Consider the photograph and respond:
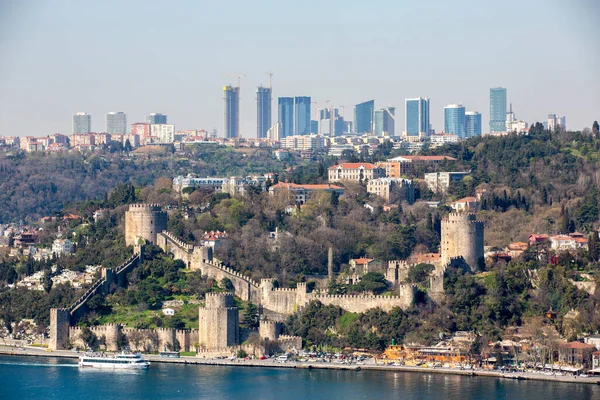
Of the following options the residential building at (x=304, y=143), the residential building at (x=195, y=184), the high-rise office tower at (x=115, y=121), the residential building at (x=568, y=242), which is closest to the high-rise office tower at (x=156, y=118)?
the high-rise office tower at (x=115, y=121)

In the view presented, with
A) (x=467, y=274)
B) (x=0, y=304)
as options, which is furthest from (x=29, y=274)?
(x=467, y=274)

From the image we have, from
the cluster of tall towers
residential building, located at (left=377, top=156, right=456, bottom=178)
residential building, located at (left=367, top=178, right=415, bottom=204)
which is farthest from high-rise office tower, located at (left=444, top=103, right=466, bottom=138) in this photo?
residential building, located at (left=367, top=178, right=415, bottom=204)

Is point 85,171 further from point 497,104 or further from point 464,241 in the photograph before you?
point 464,241

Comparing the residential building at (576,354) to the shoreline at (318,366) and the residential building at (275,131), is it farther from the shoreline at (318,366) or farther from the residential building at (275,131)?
the residential building at (275,131)

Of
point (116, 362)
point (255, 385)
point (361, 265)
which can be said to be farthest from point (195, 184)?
point (255, 385)

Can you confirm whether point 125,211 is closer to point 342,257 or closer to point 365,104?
point 342,257

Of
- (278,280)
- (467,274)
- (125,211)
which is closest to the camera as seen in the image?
(467,274)
